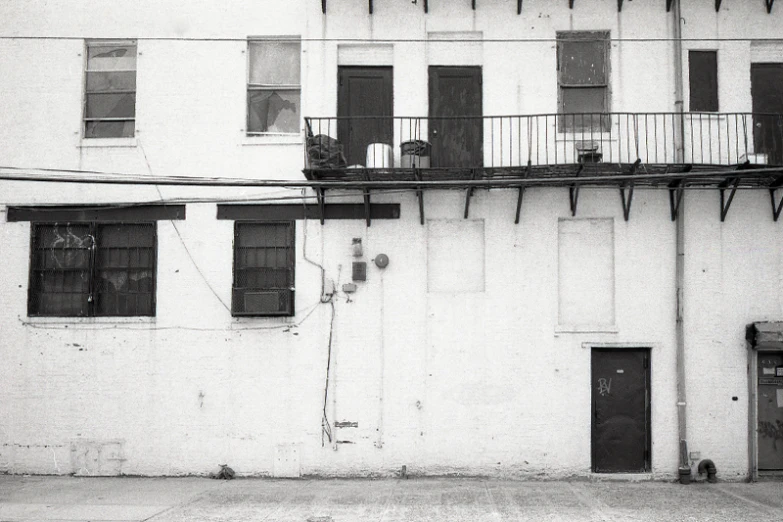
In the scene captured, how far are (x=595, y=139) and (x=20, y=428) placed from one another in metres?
11.0

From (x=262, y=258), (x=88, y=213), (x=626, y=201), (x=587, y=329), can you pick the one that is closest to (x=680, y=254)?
(x=626, y=201)

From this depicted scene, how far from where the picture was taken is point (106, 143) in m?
12.8

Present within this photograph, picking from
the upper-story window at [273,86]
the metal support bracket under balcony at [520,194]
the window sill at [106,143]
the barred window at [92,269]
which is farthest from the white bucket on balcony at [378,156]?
the window sill at [106,143]

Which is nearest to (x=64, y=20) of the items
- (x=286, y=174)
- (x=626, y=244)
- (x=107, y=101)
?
(x=107, y=101)

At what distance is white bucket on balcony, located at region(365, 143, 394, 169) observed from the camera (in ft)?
39.4

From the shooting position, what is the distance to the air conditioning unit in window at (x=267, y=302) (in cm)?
1220

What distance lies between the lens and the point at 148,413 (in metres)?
12.4

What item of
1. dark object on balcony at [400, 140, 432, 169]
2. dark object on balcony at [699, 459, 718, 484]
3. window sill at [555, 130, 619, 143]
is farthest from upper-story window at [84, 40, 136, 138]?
dark object on balcony at [699, 459, 718, 484]

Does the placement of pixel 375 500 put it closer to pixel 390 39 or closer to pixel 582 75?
pixel 390 39

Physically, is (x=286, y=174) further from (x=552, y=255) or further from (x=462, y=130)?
(x=552, y=255)

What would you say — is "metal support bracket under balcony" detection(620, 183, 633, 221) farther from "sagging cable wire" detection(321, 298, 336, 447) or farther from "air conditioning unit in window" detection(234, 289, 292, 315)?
"air conditioning unit in window" detection(234, 289, 292, 315)

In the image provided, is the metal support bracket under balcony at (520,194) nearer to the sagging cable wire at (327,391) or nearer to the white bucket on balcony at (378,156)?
the white bucket on balcony at (378,156)

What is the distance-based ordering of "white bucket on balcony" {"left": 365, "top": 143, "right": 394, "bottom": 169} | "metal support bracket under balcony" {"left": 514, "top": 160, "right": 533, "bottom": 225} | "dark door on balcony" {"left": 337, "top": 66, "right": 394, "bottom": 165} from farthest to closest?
"dark door on balcony" {"left": 337, "top": 66, "right": 394, "bottom": 165} → "white bucket on balcony" {"left": 365, "top": 143, "right": 394, "bottom": 169} → "metal support bracket under balcony" {"left": 514, "top": 160, "right": 533, "bottom": 225}

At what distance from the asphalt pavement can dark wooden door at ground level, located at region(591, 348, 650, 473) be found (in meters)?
0.39
